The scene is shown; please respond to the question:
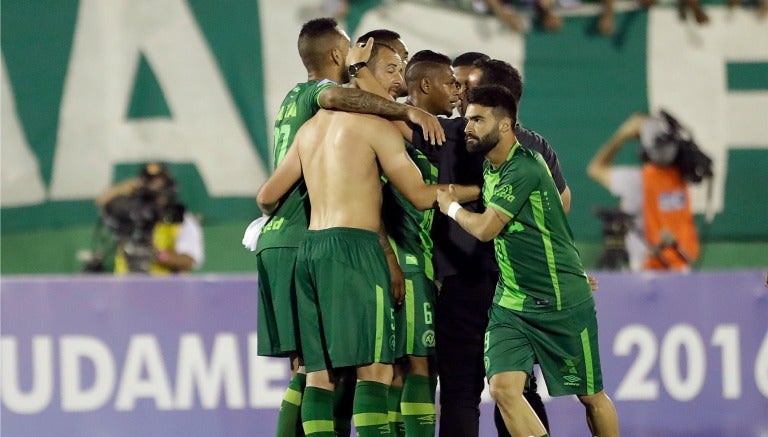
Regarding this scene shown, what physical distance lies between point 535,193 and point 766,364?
2.75 meters

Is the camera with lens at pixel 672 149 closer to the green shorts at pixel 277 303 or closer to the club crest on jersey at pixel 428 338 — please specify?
the club crest on jersey at pixel 428 338

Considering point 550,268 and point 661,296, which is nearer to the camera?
point 550,268

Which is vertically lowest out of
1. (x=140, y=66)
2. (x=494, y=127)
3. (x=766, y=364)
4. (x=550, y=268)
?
(x=766, y=364)

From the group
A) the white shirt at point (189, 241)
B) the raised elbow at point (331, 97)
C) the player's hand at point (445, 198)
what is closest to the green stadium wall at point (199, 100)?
the white shirt at point (189, 241)

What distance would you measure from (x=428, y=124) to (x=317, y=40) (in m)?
0.79

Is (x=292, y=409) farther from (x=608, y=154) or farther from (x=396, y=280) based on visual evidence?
(x=608, y=154)

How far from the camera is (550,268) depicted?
5.57m

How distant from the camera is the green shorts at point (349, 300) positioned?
5434 millimetres

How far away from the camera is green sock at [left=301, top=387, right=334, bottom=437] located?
5.46 m

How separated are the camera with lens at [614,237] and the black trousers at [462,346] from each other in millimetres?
4500

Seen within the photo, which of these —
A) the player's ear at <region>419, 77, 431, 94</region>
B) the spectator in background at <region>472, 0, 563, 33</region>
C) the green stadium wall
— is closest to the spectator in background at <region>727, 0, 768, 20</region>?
the green stadium wall

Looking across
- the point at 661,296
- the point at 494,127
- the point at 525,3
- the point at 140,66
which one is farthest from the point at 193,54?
the point at 494,127

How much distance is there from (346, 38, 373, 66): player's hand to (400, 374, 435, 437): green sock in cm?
148

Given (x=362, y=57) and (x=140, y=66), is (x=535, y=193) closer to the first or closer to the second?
(x=362, y=57)
